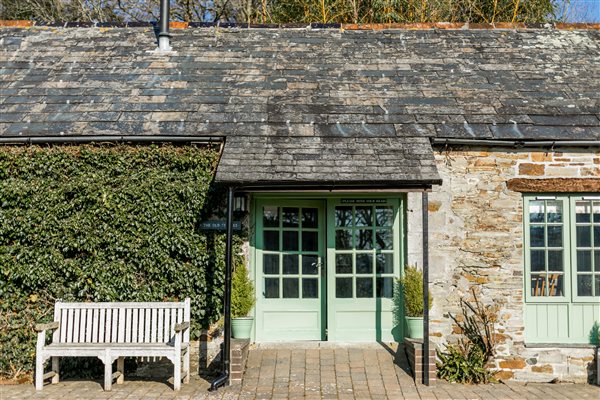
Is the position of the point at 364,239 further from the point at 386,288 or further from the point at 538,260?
the point at 538,260

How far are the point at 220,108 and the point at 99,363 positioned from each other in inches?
153

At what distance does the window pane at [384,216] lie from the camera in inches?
345

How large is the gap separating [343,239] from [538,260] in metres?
2.67

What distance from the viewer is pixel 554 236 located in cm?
852

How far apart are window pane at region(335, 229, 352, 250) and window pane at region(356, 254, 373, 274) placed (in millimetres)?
206

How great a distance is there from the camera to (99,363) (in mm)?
8102

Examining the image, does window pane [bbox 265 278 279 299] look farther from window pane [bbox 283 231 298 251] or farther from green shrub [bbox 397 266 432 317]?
green shrub [bbox 397 266 432 317]

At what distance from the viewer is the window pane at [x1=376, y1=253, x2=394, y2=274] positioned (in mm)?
8703

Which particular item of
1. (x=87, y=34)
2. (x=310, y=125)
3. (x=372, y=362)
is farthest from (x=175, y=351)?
(x=87, y=34)

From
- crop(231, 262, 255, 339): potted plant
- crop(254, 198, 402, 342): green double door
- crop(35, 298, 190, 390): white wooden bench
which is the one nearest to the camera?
crop(35, 298, 190, 390): white wooden bench

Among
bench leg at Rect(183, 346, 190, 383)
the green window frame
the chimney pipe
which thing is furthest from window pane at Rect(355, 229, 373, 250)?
the chimney pipe

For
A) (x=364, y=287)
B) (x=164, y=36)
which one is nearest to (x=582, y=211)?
(x=364, y=287)

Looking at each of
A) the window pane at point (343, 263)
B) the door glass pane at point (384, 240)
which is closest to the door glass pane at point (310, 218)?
the window pane at point (343, 263)

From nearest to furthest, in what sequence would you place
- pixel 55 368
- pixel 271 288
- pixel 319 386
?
pixel 319 386 < pixel 55 368 < pixel 271 288
